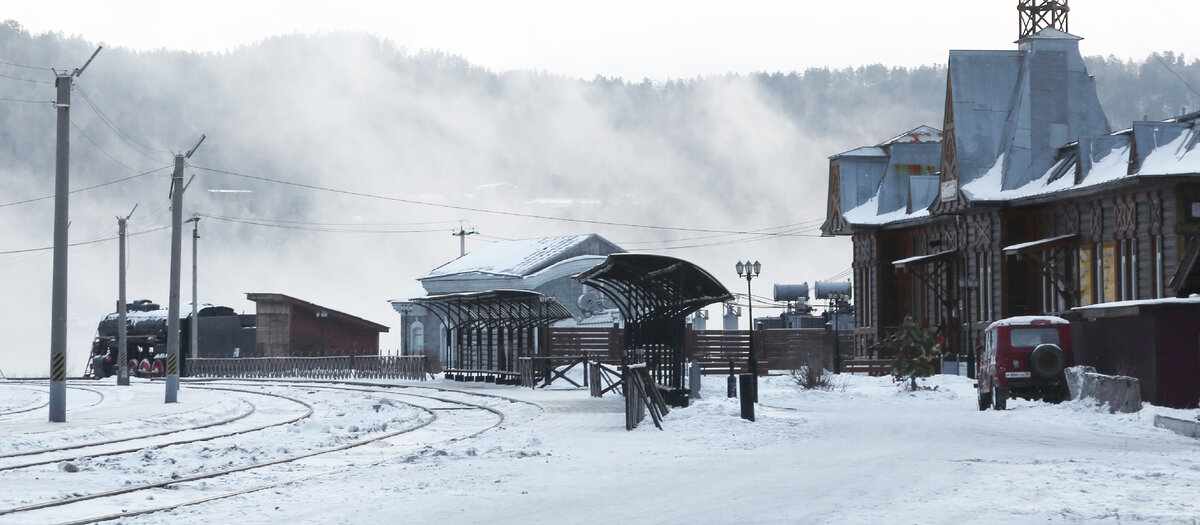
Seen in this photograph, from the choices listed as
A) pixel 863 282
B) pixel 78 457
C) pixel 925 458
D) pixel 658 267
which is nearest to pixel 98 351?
pixel 863 282

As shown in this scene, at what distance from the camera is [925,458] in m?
17.1

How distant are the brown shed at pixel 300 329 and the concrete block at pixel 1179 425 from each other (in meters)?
→ 54.8

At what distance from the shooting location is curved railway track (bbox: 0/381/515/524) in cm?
1288

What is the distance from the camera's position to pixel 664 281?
29.0 metres

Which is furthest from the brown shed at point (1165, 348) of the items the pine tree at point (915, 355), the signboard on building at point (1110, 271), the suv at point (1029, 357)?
the signboard on building at point (1110, 271)

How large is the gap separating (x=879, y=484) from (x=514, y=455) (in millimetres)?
5745

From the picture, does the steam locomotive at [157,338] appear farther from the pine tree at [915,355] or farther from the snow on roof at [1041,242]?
the pine tree at [915,355]

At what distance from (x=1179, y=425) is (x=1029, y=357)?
7.10 metres

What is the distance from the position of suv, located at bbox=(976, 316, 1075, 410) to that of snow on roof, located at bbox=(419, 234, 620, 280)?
39953mm

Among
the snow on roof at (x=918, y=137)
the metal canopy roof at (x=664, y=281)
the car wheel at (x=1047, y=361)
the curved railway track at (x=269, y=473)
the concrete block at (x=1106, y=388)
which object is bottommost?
the curved railway track at (x=269, y=473)

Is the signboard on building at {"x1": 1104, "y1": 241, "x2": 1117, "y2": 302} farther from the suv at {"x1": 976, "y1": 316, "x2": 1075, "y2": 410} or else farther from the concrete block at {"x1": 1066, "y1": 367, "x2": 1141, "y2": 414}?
the concrete block at {"x1": 1066, "y1": 367, "x2": 1141, "y2": 414}

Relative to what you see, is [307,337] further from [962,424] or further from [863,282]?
[962,424]

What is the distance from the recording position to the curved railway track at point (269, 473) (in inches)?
507

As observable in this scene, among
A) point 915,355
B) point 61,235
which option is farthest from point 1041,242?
point 61,235
